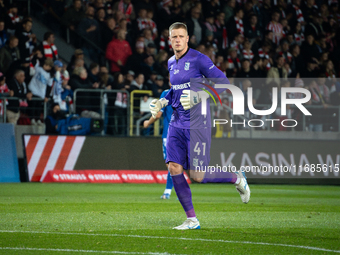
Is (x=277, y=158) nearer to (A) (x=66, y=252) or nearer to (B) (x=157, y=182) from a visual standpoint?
(B) (x=157, y=182)

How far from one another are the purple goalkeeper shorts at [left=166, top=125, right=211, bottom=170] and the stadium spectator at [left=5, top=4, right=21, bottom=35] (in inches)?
413

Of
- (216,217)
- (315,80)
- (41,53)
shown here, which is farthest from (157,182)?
(216,217)

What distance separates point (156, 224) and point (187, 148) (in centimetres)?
110

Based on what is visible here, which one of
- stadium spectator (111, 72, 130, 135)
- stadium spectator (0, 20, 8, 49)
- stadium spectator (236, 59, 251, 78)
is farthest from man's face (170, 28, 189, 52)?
stadium spectator (236, 59, 251, 78)

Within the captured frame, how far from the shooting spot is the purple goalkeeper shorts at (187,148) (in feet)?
22.1

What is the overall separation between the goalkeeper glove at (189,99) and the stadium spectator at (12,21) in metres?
10.5

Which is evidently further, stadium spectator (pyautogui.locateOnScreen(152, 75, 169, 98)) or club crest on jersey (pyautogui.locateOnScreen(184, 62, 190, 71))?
stadium spectator (pyautogui.locateOnScreen(152, 75, 169, 98))

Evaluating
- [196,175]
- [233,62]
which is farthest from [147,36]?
[196,175]

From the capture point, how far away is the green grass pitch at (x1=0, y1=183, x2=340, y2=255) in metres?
5.38

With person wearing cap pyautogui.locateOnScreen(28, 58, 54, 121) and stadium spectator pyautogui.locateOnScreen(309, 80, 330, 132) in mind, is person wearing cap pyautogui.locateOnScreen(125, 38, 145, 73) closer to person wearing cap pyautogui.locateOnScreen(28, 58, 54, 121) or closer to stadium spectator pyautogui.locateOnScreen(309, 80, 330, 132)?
person wearing cap pyautogui.locateOnScreen(28, 58, 54, 121)

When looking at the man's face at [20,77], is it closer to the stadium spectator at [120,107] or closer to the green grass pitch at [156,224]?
the stadium spectator at [120,107]

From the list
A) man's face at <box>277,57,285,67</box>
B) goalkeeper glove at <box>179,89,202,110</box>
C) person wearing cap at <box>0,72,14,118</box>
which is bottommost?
person wearing cap at <box>0,72,14,118</box>

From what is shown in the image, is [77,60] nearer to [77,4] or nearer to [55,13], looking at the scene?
[77,4]

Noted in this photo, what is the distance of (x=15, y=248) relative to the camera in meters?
5.22
